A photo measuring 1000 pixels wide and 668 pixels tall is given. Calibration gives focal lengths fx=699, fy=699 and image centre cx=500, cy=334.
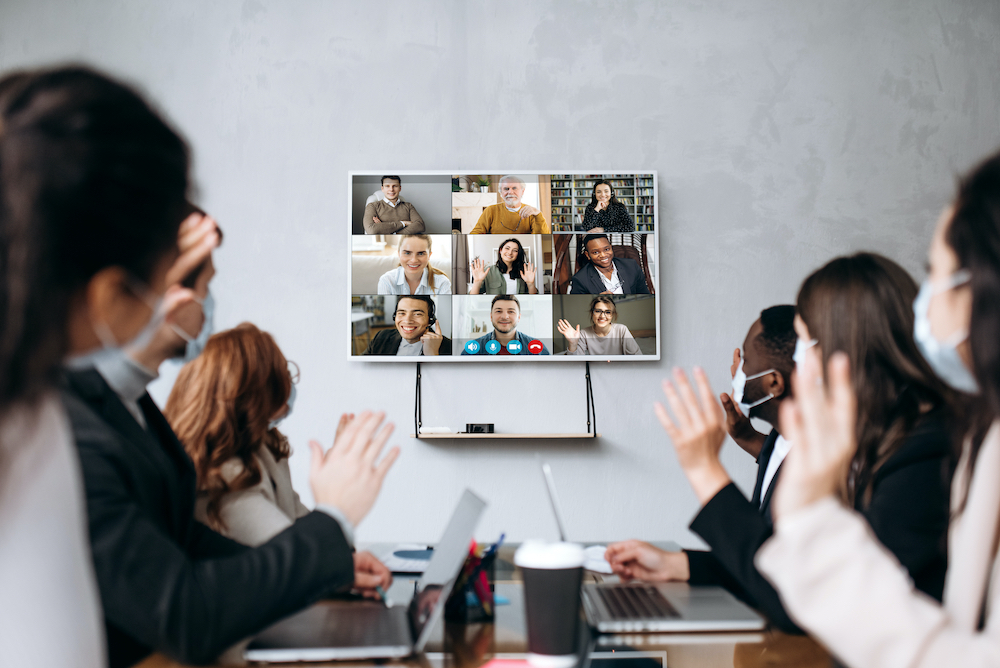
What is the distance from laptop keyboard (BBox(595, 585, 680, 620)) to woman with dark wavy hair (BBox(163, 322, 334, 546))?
0.68m

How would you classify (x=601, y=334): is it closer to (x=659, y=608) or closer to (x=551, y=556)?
(x=659, y=608)

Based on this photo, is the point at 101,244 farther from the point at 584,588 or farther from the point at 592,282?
the point at 592,282

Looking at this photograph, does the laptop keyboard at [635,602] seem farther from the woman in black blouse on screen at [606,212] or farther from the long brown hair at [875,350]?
the woman in black blouse on screen at [606,212]

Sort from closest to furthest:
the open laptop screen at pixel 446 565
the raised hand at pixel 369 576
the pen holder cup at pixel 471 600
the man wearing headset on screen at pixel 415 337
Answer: the open laptop screen at pixel 446 565 < the pen holder cup at pixel 471 600 < the raised hand at pixel 369 576 < the man wearing headset on screen at pixel 415 337

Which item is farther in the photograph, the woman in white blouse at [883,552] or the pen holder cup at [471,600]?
the pen holder cup at [471,600]

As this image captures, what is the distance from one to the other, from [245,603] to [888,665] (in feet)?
2.40

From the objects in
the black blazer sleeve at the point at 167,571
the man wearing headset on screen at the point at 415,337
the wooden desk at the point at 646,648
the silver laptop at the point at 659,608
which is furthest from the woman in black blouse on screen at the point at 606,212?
the black blazer sleeve at the point at 167,571

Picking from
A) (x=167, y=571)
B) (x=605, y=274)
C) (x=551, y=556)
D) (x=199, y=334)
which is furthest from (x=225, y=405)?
(x=605, y=274)

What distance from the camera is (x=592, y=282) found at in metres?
3.04

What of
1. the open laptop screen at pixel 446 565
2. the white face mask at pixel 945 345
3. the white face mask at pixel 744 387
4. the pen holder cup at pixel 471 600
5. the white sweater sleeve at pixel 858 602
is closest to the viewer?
the white sweater sleeve at pixel 858 602

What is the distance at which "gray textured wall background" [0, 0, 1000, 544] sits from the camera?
3055mm

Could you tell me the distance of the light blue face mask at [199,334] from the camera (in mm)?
1248

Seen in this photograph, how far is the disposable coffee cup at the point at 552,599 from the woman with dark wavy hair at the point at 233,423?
0.72 m

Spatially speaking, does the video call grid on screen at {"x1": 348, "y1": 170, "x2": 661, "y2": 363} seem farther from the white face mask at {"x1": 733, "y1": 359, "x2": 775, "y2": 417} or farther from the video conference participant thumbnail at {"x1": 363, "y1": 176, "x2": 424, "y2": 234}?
the white face mask at {"x1": 733, "y1": 359, "x2": 775, "y2": 417}
